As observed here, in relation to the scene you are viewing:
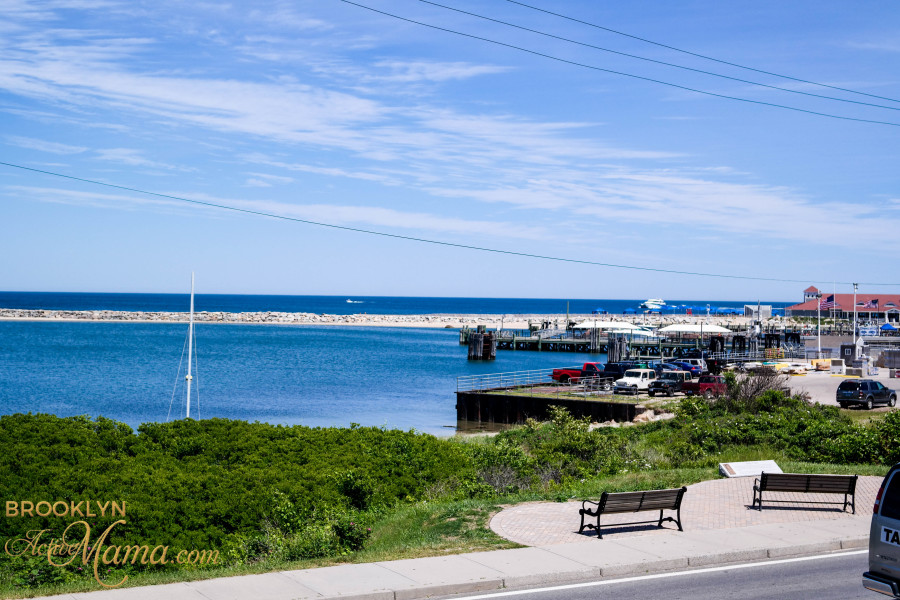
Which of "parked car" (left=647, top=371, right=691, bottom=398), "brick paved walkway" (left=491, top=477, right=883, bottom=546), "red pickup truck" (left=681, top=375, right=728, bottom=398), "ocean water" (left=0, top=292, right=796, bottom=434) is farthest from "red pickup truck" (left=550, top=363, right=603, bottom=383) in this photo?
"brick paved walkway" (left=491, top=477, right=883, bottom=546)

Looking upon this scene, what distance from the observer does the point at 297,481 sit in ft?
52.4

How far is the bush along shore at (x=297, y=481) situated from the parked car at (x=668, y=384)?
19.6 metres

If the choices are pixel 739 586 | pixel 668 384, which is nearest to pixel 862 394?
pixel 668 384

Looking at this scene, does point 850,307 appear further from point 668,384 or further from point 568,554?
point 568,554

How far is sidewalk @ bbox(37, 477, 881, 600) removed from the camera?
10.4 m

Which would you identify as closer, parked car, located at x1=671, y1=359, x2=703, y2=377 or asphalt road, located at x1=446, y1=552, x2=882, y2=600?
asphalt road, located at x1=446, y1=552, x2=882, y2=600

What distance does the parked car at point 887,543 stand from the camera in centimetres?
888

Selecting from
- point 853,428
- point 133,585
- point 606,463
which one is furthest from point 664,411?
point 133,585

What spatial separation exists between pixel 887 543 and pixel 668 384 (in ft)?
122

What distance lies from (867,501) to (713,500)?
10.1ft

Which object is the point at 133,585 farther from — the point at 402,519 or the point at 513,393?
the point at 513,393

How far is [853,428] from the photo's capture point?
23922 mm

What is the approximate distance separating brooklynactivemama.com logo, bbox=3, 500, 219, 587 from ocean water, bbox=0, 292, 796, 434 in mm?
31125

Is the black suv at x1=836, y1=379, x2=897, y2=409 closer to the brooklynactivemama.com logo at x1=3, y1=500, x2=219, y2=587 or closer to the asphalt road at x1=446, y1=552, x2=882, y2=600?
the asphalt road at x1=446, y1=552, x2=882, y2=600
